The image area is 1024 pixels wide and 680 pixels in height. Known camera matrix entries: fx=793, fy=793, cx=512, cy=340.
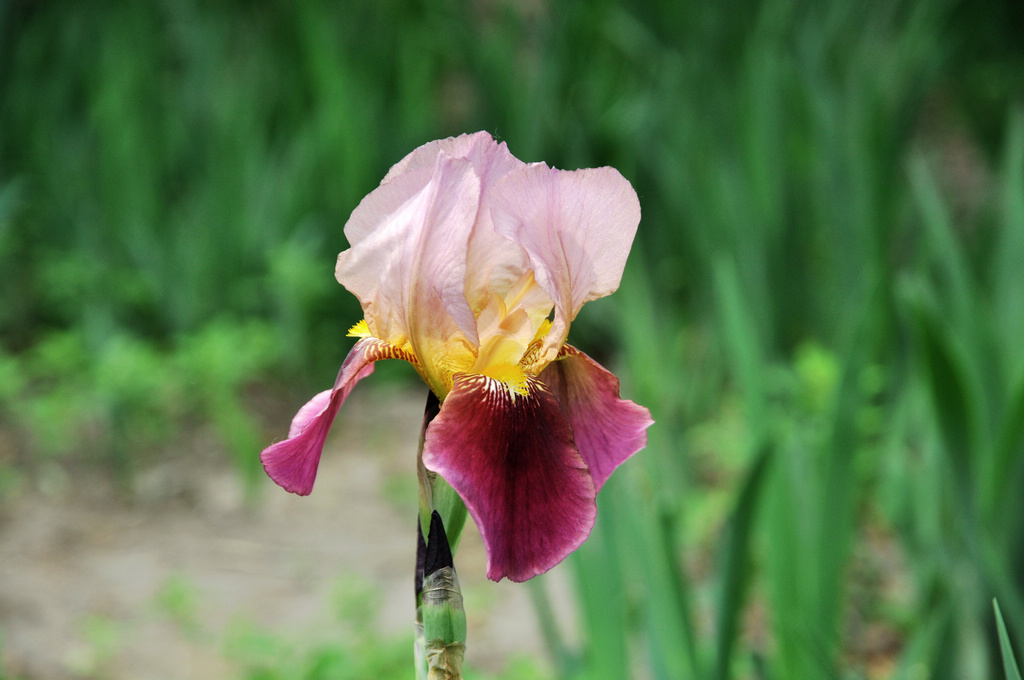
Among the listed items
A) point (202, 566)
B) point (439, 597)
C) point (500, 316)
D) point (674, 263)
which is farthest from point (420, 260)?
point (674, 263)

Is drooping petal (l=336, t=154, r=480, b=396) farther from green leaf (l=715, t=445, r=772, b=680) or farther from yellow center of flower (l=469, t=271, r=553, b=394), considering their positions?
green leaf (l=715, t=445, r=772, b=680)

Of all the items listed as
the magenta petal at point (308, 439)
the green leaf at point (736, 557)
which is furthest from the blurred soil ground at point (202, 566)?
the magenta petal at point (308, 439)

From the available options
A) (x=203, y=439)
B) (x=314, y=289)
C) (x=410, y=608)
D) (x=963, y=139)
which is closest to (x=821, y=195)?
(x=410, y=608)

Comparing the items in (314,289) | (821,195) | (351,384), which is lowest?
(351,384)

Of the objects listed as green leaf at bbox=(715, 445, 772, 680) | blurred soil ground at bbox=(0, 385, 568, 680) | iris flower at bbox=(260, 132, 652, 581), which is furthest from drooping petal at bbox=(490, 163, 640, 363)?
blurred soil ground at bbox=(0, 385, 568, 680)

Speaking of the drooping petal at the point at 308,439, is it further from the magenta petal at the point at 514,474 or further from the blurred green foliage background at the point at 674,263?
the blurred green foliage background at the point at 674,263

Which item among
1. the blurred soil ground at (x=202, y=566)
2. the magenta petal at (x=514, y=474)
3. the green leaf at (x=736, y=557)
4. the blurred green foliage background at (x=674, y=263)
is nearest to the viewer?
the magenta petal at (x=514, y=474)

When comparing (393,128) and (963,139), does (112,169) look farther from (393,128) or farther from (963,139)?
(963,139)
